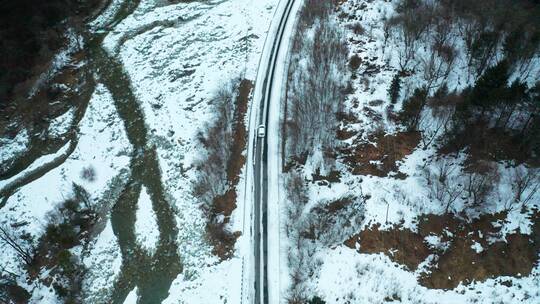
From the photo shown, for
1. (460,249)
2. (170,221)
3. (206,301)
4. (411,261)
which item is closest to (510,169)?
(460,249)

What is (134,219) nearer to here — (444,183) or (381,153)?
(381,153)

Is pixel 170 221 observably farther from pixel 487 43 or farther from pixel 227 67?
pixel 487 43

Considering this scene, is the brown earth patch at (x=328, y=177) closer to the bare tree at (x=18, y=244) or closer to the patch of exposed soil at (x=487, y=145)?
the patch of exposed soil at (x=487, y=145)

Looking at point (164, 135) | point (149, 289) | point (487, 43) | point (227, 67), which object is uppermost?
point (487, 43)

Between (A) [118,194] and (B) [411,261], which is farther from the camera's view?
(A) [118,194]

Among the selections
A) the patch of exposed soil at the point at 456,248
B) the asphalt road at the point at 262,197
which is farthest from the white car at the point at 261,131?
the patch of exposed soil at the point at 456,248

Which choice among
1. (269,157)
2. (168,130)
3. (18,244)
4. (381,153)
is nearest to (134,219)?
(18,244)

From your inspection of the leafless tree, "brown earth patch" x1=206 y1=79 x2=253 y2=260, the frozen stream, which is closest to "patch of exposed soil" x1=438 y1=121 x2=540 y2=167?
the leafless tree
